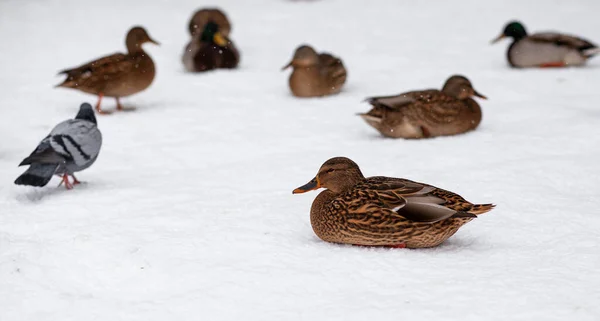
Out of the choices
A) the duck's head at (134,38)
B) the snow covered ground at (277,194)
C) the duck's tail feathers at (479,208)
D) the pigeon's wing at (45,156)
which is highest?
the duck's head at (134,38)

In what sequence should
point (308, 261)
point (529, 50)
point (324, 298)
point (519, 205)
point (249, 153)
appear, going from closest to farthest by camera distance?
point (324, 298) < point (308, 261) < point (519, 205) < point (249, 153) < point (529, 50)

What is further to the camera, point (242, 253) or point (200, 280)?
point (242, 253)

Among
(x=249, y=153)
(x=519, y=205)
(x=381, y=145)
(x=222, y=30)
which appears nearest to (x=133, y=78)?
(x=249, y=153)

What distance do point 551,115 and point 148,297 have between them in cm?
522

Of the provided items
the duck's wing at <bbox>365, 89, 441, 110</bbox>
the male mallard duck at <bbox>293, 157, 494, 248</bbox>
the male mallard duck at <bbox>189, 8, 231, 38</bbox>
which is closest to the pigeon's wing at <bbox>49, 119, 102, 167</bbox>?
the male mallard duck at <bbox>293, 157, 494, 248</bbox>

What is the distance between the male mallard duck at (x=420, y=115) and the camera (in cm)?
701

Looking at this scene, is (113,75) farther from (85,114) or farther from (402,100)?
(402,100)

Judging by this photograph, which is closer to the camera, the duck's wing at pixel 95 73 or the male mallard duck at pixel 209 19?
the duck's wing at pixel 95 73

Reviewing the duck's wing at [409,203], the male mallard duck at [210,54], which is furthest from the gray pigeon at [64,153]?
the male mallard duck at [210,54]

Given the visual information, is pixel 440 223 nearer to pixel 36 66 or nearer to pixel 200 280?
pixel 200 280

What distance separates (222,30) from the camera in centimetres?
1171

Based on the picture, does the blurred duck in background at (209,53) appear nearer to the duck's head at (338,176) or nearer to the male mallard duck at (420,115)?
the male mallard duck at (420,115)

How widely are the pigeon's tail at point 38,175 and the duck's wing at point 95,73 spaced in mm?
2821

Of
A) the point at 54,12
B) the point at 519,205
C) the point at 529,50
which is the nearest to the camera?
the point at 519,205
